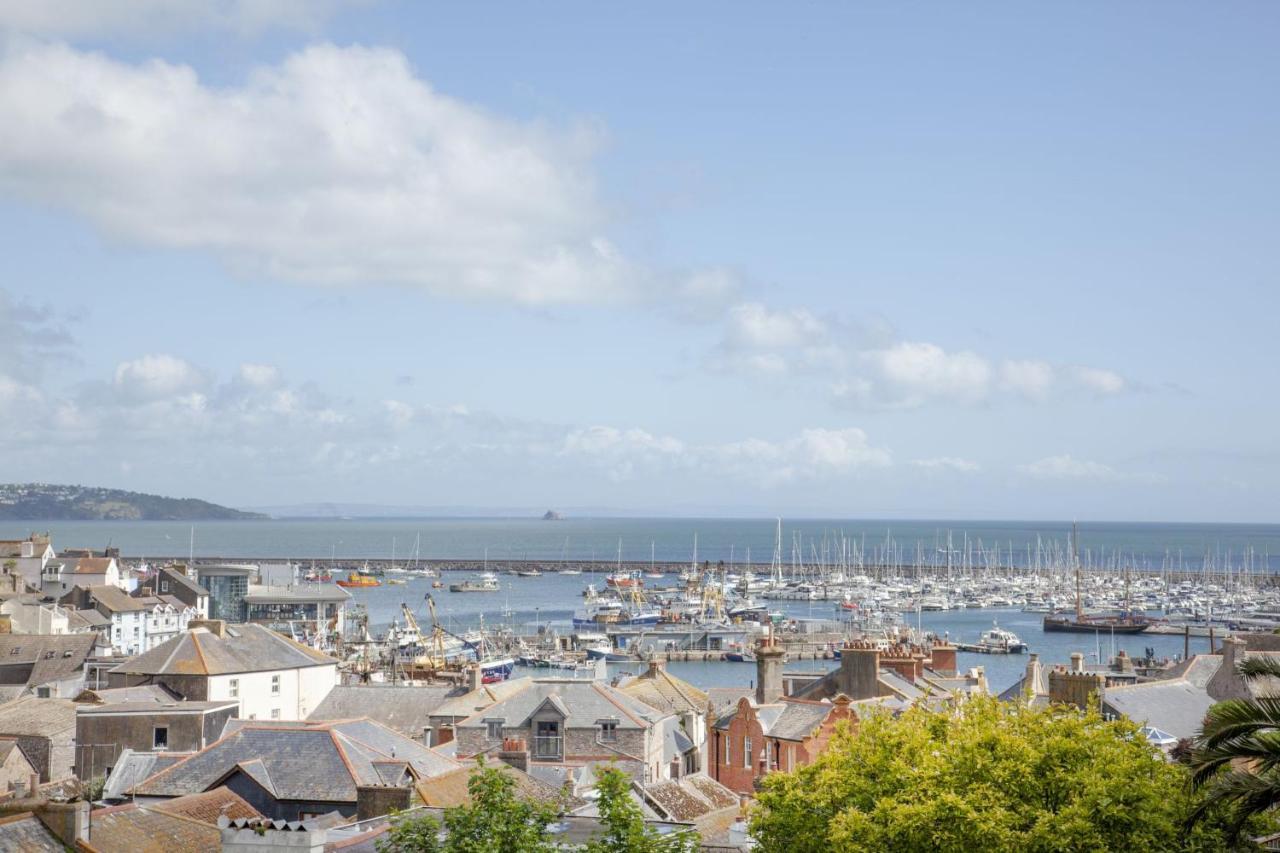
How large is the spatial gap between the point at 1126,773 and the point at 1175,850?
1.95 meters

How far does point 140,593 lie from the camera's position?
139625 mm

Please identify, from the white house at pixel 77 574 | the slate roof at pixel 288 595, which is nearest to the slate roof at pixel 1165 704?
the white house at pixel 77 574

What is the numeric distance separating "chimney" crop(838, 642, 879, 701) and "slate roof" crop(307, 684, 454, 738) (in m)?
16.3

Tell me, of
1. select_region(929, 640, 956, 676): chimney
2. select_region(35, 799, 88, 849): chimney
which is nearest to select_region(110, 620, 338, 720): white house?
select_region(35, 799, 88, 849): chimney

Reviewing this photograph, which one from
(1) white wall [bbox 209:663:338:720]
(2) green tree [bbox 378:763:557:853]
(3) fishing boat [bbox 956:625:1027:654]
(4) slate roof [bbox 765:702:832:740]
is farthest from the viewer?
(3) fishing boat [bbox 956:625:1027:654]

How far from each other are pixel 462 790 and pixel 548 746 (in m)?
13.5

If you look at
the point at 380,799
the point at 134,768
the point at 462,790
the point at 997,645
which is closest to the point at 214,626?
the point at 134,768

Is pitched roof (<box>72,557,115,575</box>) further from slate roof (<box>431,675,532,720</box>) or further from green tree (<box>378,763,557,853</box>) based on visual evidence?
green tree (<box>378,763,557,853</box>)

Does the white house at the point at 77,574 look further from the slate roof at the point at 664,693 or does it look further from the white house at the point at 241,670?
the slate roof at the point at 664,693

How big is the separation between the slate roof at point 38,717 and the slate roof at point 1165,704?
126 feet

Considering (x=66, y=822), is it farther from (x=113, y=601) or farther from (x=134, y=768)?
(x=113, y=601)

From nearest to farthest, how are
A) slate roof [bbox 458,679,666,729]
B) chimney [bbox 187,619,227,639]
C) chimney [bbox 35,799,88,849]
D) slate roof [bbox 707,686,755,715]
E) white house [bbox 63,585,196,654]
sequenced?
chimney [bbox 35,799,88,849] < slate roof [bbox 458,679,666,729] < chimney [bbox 187,619,227,639] < slate roof [bbox 707,686,755,715] < white house [bbox 63,585,196,654]

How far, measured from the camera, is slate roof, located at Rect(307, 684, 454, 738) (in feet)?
192

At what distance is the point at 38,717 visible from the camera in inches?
2260
